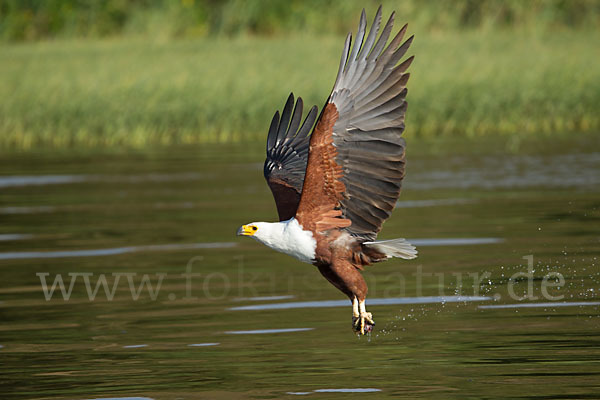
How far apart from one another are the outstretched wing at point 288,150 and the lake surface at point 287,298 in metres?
0.87

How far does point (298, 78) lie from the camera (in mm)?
18891

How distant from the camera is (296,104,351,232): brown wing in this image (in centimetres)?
574

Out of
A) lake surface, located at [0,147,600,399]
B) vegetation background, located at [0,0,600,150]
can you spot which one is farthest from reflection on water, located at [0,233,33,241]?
vegetation background, located at [0,0,600,150]

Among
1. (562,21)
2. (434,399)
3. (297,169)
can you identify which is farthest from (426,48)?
(434,399)

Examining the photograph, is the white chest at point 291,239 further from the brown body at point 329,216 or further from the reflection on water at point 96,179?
the reflection on water at point 96,179

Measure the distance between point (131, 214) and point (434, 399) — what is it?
7401mm

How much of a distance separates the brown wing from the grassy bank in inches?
440

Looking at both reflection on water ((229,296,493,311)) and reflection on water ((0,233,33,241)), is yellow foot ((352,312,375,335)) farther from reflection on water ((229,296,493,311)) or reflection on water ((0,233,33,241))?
reflection on water ((0,233,33,241))

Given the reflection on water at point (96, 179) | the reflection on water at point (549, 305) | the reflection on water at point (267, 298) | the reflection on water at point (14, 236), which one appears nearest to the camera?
the reflection on water at point (549, 305)

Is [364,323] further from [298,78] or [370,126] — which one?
[298,78]

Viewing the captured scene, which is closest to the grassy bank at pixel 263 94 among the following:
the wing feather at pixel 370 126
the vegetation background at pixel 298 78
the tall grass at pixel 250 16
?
the vegetation background at pixel 298 78

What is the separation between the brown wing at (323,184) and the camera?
5.74 metres

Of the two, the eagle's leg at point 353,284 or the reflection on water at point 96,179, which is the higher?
the eagle's leg at point 353,284

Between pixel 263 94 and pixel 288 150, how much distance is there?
425 inches
